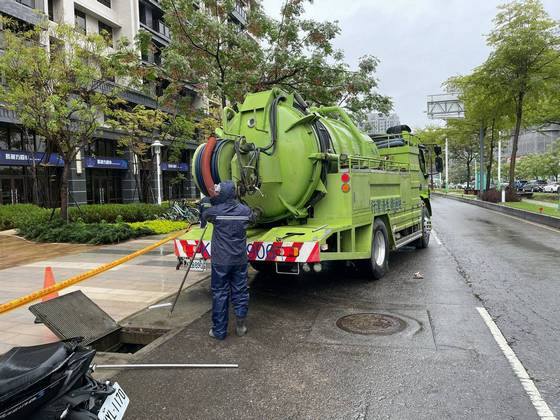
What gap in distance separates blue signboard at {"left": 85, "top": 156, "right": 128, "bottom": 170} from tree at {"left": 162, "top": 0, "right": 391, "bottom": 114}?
18234 mm

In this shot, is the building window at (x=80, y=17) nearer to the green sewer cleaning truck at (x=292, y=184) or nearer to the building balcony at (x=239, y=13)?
the building balcony at (x=239, y=13)

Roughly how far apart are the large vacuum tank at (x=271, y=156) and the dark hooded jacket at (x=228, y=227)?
0.91 m

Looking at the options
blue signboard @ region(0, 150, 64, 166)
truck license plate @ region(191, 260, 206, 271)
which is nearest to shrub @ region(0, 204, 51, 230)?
blue signboard @ region(0, 150, 64, 166)

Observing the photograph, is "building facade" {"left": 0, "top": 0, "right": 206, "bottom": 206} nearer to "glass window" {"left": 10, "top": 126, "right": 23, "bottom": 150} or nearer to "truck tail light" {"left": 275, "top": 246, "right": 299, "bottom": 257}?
"glass window" {"left": 10, "top": 126, "right": 23, "bottom": 150}

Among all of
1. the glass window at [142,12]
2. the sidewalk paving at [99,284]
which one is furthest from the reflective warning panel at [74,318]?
the glass window at [142,12]

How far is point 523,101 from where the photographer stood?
28.0m

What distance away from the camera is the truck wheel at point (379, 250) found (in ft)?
25.7

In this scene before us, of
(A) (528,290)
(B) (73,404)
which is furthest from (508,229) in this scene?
(B) (73,404)

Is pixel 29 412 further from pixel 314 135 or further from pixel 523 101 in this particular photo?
pixel 523 101

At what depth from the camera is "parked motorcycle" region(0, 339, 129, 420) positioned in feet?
7.34

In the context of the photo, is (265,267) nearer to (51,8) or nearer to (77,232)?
(77,232)

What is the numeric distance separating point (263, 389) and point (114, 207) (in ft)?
52.4

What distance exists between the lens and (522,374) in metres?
4.03

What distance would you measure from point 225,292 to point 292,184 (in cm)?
220
